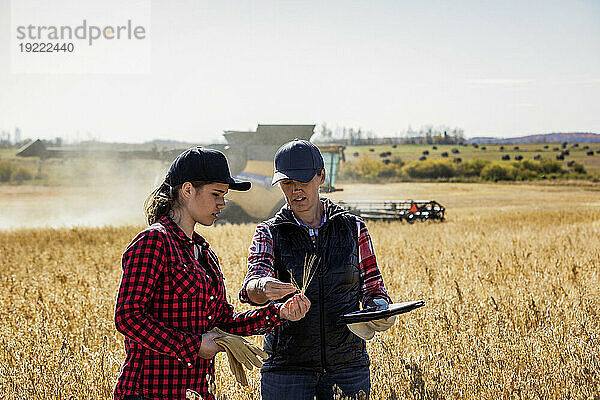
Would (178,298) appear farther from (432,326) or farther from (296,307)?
(432,326)

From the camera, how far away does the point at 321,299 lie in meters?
3.23

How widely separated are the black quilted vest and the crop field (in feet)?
2.10

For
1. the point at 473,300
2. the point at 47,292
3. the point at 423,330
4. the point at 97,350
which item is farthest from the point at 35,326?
the point at 473,300

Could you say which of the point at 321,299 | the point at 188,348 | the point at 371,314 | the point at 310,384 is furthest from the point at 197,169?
the point at 310,384

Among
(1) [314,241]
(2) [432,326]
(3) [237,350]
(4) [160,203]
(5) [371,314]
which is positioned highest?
(4) [160,203]

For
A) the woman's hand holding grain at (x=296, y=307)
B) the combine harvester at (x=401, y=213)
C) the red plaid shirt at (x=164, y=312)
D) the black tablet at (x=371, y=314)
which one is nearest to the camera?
the red plaid shirt at (x=164, y=312)

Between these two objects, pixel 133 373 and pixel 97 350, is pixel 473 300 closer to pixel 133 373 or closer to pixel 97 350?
pixel 97 350

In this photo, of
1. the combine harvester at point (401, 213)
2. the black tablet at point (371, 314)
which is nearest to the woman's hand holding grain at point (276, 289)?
the black tablet at point (371, 314)

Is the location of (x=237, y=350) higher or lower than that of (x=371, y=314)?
lower

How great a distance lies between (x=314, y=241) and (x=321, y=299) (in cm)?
31

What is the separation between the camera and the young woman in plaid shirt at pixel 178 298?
8.43ft

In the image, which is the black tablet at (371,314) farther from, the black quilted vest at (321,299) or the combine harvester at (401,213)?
the combine harvester at (401,213)

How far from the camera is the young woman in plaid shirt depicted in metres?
2.57

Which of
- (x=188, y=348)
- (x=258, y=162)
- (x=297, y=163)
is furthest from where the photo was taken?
(x=258, y=162)
